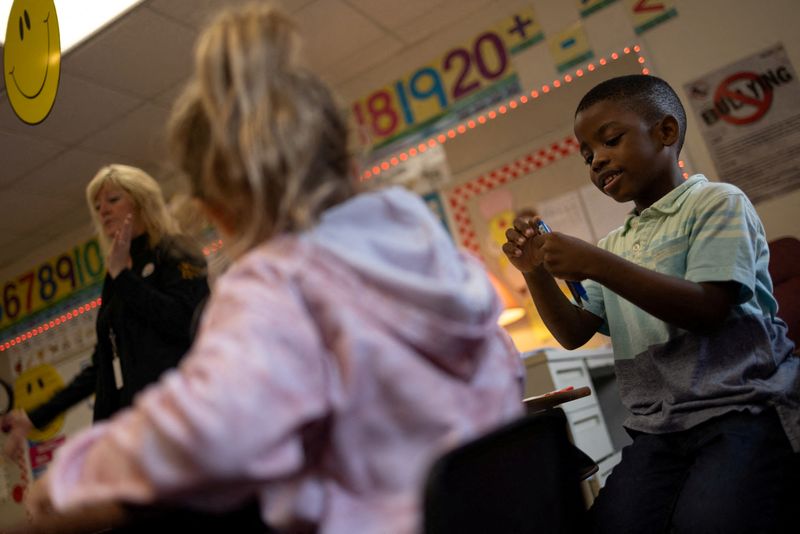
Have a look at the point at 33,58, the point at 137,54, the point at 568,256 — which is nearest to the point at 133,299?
the point at 33,58

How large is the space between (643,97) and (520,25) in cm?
218

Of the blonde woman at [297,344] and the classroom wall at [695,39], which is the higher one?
the classroom wall at [695,39]

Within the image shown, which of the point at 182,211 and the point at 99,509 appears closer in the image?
the point at 99,509

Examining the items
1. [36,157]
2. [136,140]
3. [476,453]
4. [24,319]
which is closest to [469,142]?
[136,140]

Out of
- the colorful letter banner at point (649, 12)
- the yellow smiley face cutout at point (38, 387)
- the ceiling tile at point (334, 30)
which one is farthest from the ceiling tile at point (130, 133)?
the colorful letter banner at point (649, 12)

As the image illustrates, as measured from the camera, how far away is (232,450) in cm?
46

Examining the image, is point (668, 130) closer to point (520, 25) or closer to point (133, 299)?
point (133, 299)

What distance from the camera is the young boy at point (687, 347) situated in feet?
3.16

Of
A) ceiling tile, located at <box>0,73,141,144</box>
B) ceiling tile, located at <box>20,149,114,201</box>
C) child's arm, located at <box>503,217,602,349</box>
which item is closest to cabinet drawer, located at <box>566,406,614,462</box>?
child's arm, located at <box>503,217,602,349</box>

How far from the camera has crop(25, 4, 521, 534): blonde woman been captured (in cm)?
47

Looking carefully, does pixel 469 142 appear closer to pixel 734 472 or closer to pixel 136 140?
pixel 136 140

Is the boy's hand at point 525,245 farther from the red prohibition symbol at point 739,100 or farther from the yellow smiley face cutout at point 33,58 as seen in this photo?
the red prohibition symbol at point 739,100

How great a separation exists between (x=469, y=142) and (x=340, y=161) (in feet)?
9.32

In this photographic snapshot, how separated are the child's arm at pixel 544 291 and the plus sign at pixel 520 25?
2.35 meters
